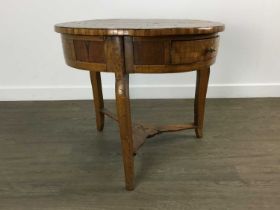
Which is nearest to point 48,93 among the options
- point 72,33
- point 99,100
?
point 99,100

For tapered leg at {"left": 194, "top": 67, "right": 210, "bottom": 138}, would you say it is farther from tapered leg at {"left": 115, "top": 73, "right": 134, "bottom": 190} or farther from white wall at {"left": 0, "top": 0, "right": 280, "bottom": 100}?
white wall at {"left": 0, "top": 0, "right": 280, "bottom": 100}

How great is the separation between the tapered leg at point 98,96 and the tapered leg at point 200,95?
534mm

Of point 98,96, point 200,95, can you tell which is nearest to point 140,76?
point 98,96

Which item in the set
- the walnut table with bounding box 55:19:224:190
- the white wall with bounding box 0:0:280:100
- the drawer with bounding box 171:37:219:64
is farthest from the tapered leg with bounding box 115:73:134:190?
the white wall with bounding box 0:0:280:100

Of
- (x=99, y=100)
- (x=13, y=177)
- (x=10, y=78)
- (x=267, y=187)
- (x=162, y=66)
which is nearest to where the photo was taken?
(x=162, y=66)

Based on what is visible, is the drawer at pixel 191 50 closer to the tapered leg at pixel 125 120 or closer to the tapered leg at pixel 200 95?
the tapered leg at pixel 125 120

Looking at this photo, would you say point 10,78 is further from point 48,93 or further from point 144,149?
point 144,149

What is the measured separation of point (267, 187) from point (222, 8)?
1364 mm

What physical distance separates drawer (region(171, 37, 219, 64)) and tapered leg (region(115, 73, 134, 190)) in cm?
20

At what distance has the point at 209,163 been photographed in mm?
1440

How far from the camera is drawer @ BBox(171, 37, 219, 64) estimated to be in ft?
3.51

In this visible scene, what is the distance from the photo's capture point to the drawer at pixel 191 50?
3.51ft

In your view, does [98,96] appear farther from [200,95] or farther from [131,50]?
[131,50]

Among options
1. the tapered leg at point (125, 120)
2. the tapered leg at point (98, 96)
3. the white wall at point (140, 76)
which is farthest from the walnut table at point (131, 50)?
the white wall at point (140, 76)
